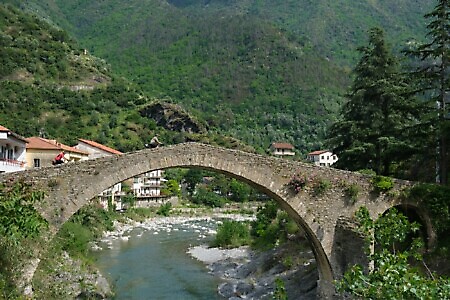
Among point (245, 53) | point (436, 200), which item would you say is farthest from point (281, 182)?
point (245, 53)

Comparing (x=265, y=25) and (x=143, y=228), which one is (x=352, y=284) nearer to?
(x=143, y=228)

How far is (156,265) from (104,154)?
83.3 feet

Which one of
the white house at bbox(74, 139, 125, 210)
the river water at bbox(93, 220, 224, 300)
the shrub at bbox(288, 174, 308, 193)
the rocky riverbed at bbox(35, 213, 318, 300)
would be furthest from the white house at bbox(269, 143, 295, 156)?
the shrub at bbox(288, 174, 308, 193)

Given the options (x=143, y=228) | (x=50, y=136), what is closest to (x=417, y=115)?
(x=143, y=228)

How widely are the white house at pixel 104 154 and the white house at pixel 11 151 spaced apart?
2058cm

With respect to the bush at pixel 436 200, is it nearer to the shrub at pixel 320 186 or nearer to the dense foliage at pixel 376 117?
the dense foliage at pixel 376 117

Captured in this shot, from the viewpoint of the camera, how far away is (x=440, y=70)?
19.2 metres

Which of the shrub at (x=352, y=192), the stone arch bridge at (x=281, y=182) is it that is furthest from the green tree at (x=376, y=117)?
the stone arch bridge at (x=281, y=182)

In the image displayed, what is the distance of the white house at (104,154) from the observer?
5421cm

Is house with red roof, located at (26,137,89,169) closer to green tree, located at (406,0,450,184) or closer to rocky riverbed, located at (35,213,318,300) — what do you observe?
rocky riverbed, located at (35,213,318,300)

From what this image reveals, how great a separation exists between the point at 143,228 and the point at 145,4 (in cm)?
15320

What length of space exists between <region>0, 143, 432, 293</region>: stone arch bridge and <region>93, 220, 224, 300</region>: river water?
756 cm

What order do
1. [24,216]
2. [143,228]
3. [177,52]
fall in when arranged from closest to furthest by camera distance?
[24,216] < [143,228] < [177,52]

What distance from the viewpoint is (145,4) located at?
191375mm
